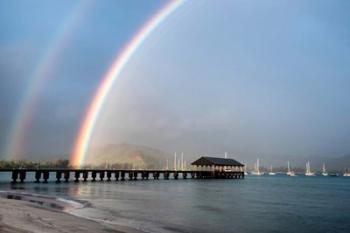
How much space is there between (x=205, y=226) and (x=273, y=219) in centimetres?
770

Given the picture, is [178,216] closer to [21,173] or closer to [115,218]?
[115,218]

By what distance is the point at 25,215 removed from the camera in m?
23.6

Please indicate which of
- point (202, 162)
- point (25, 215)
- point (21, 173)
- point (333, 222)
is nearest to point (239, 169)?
point (202, 162)

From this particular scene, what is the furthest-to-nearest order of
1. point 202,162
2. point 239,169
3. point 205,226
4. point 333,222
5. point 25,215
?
1. point 239,169
2. point 202,162
3. point 333,222
4. point 205,226
5. point 25,215

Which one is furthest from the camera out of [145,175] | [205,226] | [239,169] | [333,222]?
[239,169]

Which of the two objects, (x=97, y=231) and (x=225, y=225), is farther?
(x=225, y=225)

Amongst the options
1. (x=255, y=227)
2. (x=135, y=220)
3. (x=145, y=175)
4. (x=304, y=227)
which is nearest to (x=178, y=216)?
(x=135, y=220)

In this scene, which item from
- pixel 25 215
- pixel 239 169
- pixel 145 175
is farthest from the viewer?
pixel 239 169

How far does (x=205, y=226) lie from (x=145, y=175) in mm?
102001

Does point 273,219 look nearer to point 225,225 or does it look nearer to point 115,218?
point 225,225

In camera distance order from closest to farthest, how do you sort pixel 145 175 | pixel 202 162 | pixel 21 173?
1. pixel 21 173
2. pixel 202 162
3. pixel 145 175

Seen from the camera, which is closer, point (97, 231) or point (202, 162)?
point (97, 231)

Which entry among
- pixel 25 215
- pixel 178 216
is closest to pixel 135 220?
pixel 178 216

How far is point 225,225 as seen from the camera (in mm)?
27562
